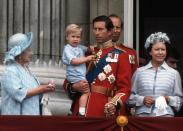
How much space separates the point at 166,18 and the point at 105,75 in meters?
3.74

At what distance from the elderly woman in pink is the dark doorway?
13.0 feet

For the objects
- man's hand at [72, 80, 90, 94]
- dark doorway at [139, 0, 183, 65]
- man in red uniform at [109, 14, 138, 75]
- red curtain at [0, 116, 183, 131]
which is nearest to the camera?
red curtain at [0, 116, 183, 131]

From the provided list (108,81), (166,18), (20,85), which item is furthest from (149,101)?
(166,18)

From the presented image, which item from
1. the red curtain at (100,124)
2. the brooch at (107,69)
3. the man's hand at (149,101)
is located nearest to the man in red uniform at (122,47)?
the brooch at (107,69)

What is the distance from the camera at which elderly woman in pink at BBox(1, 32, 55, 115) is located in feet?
31.2

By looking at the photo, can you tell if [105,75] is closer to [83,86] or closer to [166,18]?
[83,86]

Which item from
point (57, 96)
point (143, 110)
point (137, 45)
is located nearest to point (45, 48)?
point (57, 96)

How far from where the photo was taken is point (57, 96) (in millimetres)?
11836

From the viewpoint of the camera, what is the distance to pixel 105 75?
10.1 m

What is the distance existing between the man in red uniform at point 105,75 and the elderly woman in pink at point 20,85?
70cm

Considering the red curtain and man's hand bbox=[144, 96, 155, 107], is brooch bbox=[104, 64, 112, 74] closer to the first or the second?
man's hand bbox=[144, 96, 155, 107]

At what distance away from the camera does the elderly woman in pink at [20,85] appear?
9.51m

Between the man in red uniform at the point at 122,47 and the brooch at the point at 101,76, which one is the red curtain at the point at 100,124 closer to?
the brooch at the point at 101,76

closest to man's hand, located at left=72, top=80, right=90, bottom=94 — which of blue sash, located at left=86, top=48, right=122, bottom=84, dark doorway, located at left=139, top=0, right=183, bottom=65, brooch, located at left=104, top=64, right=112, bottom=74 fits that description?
blue sash, located at left=86, top=48, right=122, bottom=84
